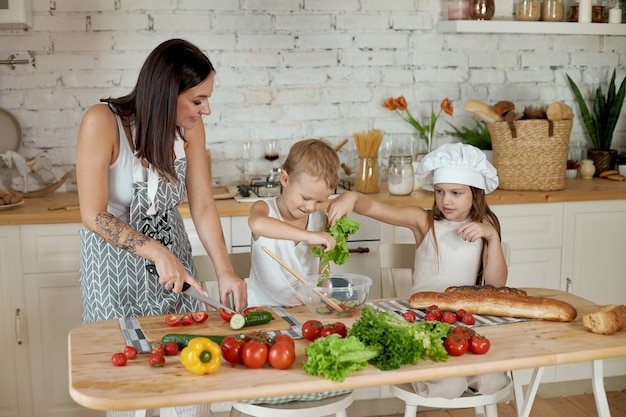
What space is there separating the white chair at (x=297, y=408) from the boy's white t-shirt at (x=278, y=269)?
1.70 feet

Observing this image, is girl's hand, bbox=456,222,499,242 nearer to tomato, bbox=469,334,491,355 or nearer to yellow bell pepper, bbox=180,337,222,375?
tomato, bbox=469,334,491,355

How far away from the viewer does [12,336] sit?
3.42 meters

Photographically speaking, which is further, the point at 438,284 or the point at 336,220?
the point at 438,284

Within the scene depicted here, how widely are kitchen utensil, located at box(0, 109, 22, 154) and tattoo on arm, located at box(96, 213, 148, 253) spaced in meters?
1.73

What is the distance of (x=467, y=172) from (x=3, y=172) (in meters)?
2.18

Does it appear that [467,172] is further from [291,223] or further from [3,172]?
[3,172]

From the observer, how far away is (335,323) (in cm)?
220

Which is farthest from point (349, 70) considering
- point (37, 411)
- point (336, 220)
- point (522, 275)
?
point (37, 411)

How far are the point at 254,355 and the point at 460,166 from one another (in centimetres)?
135

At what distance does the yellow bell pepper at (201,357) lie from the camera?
1836 mm

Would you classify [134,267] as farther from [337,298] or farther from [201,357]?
[201,357]

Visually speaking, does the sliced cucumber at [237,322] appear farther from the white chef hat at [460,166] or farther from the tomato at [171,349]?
the white chef hat at [460,166]

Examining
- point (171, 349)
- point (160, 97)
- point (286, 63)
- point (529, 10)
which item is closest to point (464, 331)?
point (171, 349)

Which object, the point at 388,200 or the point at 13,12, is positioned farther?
the point at 388,200
